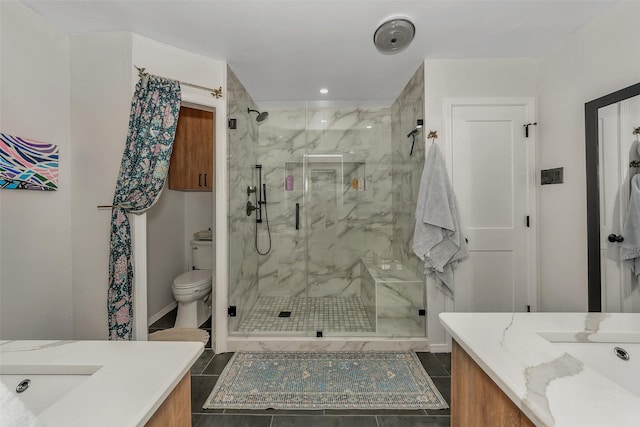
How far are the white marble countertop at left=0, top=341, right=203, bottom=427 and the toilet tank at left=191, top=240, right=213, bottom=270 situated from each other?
7.56 feet

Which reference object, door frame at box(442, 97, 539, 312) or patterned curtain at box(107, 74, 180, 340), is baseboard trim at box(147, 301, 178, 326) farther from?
door frame at box(442, 97, 539, 312)

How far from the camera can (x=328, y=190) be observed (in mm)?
2934

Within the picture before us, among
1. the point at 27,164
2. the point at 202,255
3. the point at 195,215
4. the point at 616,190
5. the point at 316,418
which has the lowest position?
the point at 316,418

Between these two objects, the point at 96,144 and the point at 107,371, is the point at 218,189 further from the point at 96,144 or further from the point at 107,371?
the point at 107,371

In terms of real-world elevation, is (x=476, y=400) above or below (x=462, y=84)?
below

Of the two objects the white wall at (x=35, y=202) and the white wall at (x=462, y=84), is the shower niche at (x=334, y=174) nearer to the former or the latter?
the white wall at (x=462, y=84)

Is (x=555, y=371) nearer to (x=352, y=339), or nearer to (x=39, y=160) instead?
(x=352, y=339)

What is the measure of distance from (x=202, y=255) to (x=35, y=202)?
162 cm

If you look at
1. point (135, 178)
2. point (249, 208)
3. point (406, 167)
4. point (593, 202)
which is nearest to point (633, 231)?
point (593, 202)

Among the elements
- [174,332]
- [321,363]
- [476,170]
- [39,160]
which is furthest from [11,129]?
[476,170]

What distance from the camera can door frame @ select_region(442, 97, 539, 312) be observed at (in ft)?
7.39

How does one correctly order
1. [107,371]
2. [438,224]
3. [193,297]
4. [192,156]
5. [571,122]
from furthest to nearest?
[192,156] < [193,297] < [438,224] < [571,122] < [107,371]

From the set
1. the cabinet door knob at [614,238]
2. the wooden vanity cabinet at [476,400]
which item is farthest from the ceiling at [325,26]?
the wooden vanity cabinet at [476,400]

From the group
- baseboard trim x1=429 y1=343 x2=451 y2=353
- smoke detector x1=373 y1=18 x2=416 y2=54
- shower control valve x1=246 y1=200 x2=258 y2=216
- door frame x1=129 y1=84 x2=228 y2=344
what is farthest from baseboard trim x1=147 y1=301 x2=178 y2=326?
smoke detector x1=373 y1=18 x2=416 y2=54
